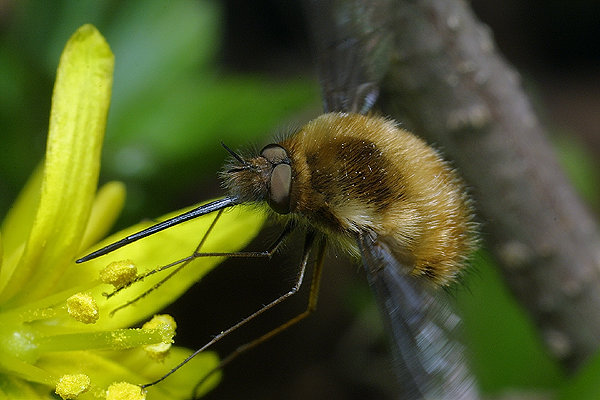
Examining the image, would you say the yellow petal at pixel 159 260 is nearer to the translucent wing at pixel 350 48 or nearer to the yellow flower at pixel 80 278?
the yellow flower at pixel 80 278

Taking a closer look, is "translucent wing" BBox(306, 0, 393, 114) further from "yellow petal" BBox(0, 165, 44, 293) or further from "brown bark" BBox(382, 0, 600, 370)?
"yellow petal" BBox(0, 165, 44, 293)

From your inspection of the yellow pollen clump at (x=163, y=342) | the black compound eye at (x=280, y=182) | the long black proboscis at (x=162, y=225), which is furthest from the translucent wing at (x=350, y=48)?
the yellow pollen clump at (x=163, y=342)

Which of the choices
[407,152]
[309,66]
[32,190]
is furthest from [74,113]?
[309,66]

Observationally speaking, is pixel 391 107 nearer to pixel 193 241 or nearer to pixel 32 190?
pixel 193 241

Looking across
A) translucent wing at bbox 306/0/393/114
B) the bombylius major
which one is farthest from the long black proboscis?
translucent wing at bbox 306/0/393/114

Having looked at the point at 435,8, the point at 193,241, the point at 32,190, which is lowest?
the point at 193,241

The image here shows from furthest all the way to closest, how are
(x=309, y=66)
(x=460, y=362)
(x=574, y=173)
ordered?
(x=309, y=66), (x=574, y=173), (x=460, y=362)
